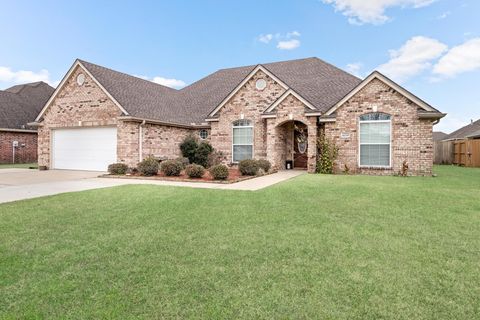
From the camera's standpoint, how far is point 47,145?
19.1 meters

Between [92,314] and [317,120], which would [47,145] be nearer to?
[317,120]

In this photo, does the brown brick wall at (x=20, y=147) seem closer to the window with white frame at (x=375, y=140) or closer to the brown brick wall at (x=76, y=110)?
the brown brick wall at (x=76, y=110)

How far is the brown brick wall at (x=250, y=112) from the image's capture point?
1772 centimetres

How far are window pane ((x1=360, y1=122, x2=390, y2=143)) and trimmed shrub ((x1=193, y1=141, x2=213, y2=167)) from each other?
8.78 meters

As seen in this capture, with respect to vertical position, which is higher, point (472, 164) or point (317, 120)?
point (317, 120)

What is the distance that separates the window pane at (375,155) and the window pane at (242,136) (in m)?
6.34

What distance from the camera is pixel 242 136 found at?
18297 mm

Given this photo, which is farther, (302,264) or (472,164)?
(472,164)

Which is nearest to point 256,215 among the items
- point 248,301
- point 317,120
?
point 248,301

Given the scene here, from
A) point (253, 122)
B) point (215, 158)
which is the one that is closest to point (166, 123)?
point (215, 158)

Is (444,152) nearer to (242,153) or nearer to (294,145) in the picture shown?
(294,145)

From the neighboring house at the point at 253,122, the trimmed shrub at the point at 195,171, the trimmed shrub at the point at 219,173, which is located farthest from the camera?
the neighboring house at the point at 253,122

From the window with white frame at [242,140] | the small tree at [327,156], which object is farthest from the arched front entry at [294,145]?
the small tree at [327,156]

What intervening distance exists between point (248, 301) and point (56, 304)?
6.08ft
